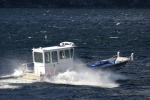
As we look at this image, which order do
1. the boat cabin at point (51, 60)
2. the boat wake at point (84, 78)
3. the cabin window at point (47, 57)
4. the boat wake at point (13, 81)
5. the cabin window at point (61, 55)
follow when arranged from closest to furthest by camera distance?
the boat wake at point (13, 81)
the boat wake at point (84, 78)
the boat cabin at point (51, 60)
the cabin window at point (47, 57)
the cabin window at point (61, 55)

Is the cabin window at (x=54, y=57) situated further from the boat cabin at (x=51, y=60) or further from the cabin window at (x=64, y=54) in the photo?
the cabin window at (x=64, y=54)

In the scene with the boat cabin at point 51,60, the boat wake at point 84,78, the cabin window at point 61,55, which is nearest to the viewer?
the boat wake at point 84,78

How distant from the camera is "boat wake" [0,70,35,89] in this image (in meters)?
63.2

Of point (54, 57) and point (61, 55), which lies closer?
point (54, 57)

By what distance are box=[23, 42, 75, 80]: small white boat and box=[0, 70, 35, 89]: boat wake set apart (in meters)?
1.00

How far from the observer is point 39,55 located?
65.9 meters

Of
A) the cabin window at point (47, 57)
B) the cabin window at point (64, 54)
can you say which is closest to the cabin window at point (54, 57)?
the cabin window at point (47, 57)

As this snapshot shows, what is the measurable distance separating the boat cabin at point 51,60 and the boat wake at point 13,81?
82.1 inches

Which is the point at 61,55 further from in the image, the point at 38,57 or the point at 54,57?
the point at 38,57

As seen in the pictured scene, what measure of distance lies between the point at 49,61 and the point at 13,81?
4.72 metres

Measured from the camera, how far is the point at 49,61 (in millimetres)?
65562

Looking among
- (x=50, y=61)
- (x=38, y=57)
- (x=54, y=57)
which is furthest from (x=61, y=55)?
(x=38, y=57)

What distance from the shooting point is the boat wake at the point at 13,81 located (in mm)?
63156

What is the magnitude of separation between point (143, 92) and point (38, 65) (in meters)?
12.5
